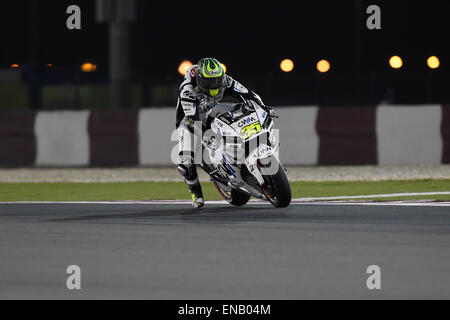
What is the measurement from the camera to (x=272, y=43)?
2717 centimetres

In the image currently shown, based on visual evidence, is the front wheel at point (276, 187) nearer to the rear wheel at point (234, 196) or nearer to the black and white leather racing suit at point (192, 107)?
the rear wheel at point (234, 196)

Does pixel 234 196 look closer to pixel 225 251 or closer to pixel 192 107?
pixel 192 107

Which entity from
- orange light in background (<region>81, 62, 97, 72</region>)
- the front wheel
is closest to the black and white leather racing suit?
the front wheel

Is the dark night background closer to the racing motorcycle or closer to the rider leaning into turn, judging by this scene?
the rider leaning into turn

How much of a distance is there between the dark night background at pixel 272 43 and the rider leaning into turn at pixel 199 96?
10.1 metres

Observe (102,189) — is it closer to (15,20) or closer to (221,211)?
(221,211)

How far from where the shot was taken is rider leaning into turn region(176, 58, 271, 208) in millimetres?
12234

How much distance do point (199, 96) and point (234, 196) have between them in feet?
3.76

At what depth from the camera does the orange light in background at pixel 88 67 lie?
28.8 m

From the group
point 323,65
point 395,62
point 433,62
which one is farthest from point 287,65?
point 395,62

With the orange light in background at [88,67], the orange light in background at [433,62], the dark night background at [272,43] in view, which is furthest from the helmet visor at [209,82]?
the orange light in background at [88,67]

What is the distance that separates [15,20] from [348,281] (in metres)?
23.3
